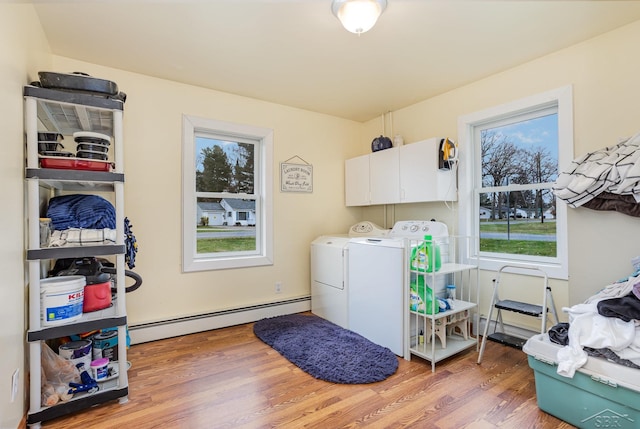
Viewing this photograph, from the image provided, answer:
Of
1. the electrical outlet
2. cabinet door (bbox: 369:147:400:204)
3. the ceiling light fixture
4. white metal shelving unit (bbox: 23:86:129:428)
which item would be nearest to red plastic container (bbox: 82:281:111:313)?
white metal shelving unit (bbox: 23:86:129:428)

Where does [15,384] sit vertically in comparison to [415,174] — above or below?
below

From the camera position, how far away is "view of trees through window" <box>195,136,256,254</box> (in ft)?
11.0

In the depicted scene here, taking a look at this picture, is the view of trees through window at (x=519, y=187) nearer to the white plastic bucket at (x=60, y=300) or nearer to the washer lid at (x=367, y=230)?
the washer lid at (x=367, y=230)

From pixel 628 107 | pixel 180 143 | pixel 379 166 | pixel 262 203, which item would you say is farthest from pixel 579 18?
pixel 180 143

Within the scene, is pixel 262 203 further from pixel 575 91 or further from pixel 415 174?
pixel 575 91

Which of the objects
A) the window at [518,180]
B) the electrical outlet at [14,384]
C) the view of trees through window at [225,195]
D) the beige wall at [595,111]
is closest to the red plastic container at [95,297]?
the electrical outlet at [14,384]

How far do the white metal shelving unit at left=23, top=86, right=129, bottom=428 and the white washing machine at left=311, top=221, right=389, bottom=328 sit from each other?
6.27 feet

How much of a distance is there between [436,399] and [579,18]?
267 centimetres

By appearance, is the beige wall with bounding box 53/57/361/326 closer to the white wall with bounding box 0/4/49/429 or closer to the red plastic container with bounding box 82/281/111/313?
the red plastic container with bounding box 82/281/111/313

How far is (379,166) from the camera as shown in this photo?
367 cm

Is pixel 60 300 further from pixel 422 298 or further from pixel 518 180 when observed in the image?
pixel 518 180

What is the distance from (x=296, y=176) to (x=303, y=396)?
2412mm

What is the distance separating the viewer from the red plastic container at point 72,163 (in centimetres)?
181

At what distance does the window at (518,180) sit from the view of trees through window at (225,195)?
7.50 feet
